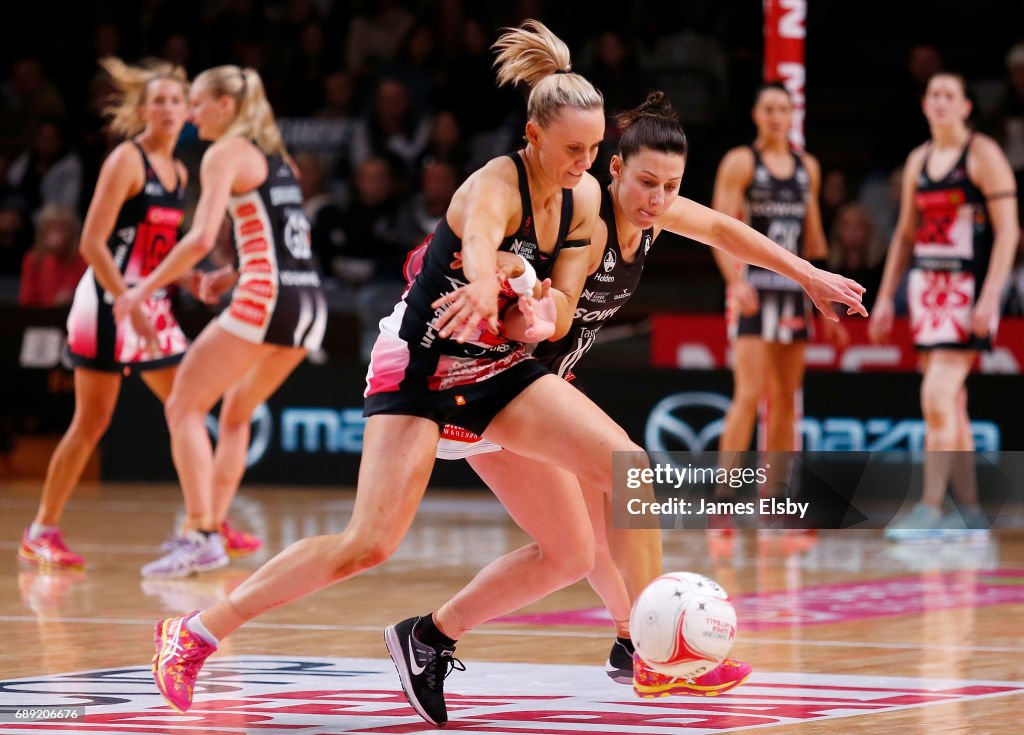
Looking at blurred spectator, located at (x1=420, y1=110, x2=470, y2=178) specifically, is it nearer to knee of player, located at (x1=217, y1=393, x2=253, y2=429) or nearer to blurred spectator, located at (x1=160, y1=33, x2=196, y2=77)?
blurred spectator, located at (x1=160, y1=33, x2=196, y2=77)

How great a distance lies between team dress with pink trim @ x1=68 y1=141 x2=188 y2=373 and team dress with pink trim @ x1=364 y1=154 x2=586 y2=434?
387 centimetres

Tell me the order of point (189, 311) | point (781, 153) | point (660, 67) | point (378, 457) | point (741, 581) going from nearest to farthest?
point (378, 457) → point (741, 581) → point (781, 153) → point (189, 311) → point (660, 67)

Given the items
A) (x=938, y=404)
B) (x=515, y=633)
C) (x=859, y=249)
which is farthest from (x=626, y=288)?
(x=859, y=249)

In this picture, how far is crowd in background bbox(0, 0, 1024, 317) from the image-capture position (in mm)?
14789

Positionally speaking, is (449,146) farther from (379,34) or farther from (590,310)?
(590,310)

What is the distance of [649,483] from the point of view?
5102 mm

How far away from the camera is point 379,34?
17.7 meters

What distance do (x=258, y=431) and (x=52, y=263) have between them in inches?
102

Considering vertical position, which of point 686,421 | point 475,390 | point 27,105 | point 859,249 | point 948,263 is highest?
point 27,105

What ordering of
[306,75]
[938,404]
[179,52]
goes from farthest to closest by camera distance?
[179,52]
[306,75]
[938,404]

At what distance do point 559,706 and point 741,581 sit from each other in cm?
333

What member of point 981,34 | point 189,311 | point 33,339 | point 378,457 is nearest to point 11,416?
point 33,339

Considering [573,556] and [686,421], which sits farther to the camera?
[686,421]

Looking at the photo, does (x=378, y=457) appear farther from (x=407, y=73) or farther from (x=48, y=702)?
(x=407, y=73)
